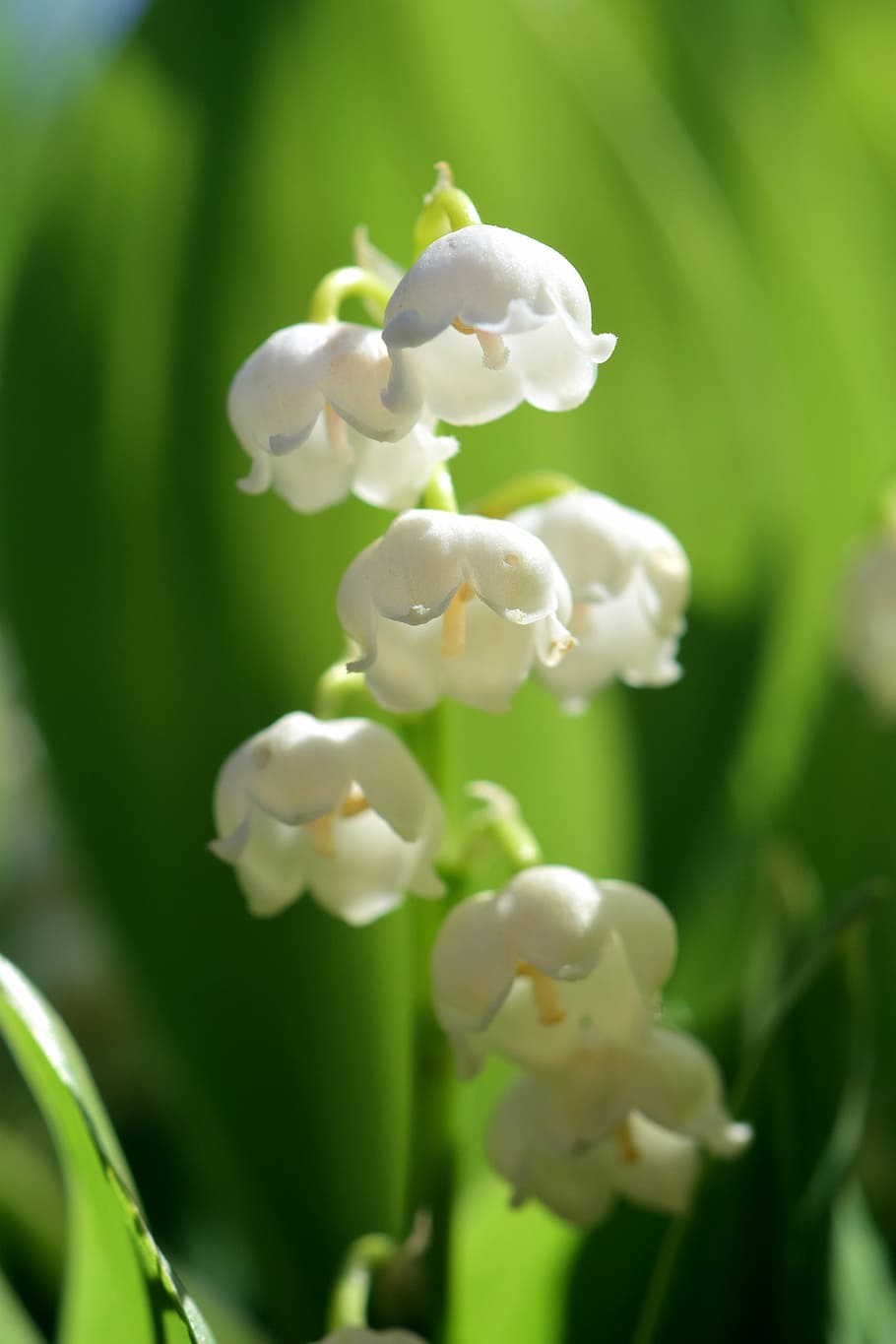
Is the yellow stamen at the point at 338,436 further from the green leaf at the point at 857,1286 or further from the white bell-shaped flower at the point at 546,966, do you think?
the green leaf at the point at 857,1286

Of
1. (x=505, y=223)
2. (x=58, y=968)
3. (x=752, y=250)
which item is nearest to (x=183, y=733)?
(x=505, y=223)

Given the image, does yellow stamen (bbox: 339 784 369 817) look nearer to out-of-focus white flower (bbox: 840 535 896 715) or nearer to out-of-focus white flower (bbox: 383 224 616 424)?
out-of-focus white flower (bbox: 383 224 616 424)

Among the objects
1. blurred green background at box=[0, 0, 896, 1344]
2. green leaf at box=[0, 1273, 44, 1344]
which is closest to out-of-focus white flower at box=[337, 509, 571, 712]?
green leaf at box=[0, 1273, 44, 1344]

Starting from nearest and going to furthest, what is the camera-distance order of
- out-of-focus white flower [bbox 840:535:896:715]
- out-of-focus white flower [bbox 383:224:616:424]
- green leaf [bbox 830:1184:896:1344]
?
1. out-of-focus white flower [bbox 383:224:616:424]
2. green leaf [bbox 830:1184:896:1344]
3. out-of-focus white flower [bbox 840:535:896:715]

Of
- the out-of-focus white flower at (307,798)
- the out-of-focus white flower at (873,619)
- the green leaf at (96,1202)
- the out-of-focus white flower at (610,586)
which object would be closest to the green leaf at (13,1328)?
the green leaf at (96,1202)

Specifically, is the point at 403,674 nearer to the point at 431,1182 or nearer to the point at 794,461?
the point at 431,1182

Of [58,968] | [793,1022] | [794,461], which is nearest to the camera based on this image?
[793,1022]
